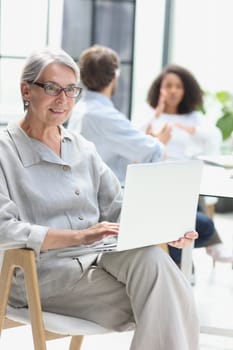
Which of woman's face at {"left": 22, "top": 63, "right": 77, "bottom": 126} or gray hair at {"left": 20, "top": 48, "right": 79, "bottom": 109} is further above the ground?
gray hair at {"left": 20, "top": 48, "right": 79, "bottom": 109}

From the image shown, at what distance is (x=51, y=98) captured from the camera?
270 cm

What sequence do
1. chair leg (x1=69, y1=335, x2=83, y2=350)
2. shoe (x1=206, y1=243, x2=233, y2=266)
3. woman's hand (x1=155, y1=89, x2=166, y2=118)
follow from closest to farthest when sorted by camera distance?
chair leg (x1=69, y1=335, x2=83, y2=350), shoe (x1=206, y1=243, x2=233, y2=266), woman's hand (x1=155, y1=89, x2=166, y2=118)

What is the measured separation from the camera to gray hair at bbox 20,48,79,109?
267cm

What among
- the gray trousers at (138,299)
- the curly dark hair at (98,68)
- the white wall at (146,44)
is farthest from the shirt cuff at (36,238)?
the white wall at (146,44)

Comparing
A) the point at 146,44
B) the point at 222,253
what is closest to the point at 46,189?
the point at 222,253

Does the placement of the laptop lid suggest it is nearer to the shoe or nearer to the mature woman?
the mature woman

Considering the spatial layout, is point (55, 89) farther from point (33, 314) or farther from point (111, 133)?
point (111, 133)

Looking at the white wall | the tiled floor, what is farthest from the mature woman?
the white wall

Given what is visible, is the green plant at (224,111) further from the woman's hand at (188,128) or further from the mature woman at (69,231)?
the mature woman at (69,231)

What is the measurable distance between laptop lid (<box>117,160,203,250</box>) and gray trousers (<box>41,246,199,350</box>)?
0.11 metres

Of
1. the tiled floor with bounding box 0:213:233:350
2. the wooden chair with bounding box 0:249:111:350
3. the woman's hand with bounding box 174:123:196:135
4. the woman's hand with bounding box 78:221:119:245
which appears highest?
the woman's hand with bounding box 78:221:119:245

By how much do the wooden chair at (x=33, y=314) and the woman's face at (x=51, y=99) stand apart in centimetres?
49

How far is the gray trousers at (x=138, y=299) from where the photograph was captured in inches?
98.0

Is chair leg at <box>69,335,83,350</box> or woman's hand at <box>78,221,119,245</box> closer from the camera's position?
woman's hand at <box>78,221,119,245</box>
